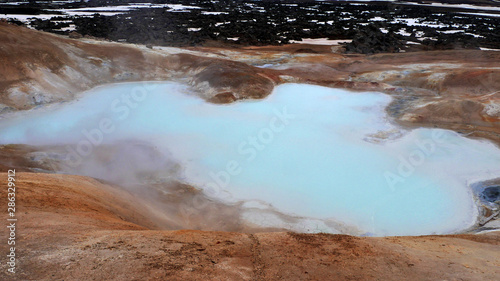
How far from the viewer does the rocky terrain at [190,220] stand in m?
4.34

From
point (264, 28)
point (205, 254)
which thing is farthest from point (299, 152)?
point (264, 28)

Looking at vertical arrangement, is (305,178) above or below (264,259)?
below

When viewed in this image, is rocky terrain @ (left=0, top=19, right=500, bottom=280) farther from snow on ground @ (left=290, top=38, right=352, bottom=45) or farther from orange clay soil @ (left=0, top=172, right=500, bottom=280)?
snow on ground @ (left=290, top=38, right=352, bottom=45)

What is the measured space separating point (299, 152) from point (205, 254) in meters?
7.23

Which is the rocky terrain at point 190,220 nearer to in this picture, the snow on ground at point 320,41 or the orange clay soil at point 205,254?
the orange clay soil at point 205,254

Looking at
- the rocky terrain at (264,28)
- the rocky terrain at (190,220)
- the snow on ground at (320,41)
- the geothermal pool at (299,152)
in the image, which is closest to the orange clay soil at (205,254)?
the rocky terrain at (190,220)

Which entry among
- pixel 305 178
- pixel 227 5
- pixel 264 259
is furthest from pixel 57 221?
pixel 227 5

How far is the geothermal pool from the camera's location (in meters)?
8.66

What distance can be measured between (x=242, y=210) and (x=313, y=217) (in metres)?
1.77

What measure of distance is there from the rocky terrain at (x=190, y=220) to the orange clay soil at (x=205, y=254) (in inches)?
0.7

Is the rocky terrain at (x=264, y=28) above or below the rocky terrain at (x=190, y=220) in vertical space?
below

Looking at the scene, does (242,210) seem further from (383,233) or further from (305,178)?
(383,233)

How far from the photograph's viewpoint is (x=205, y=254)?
15.3ft

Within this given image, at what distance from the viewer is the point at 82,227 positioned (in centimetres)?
523
